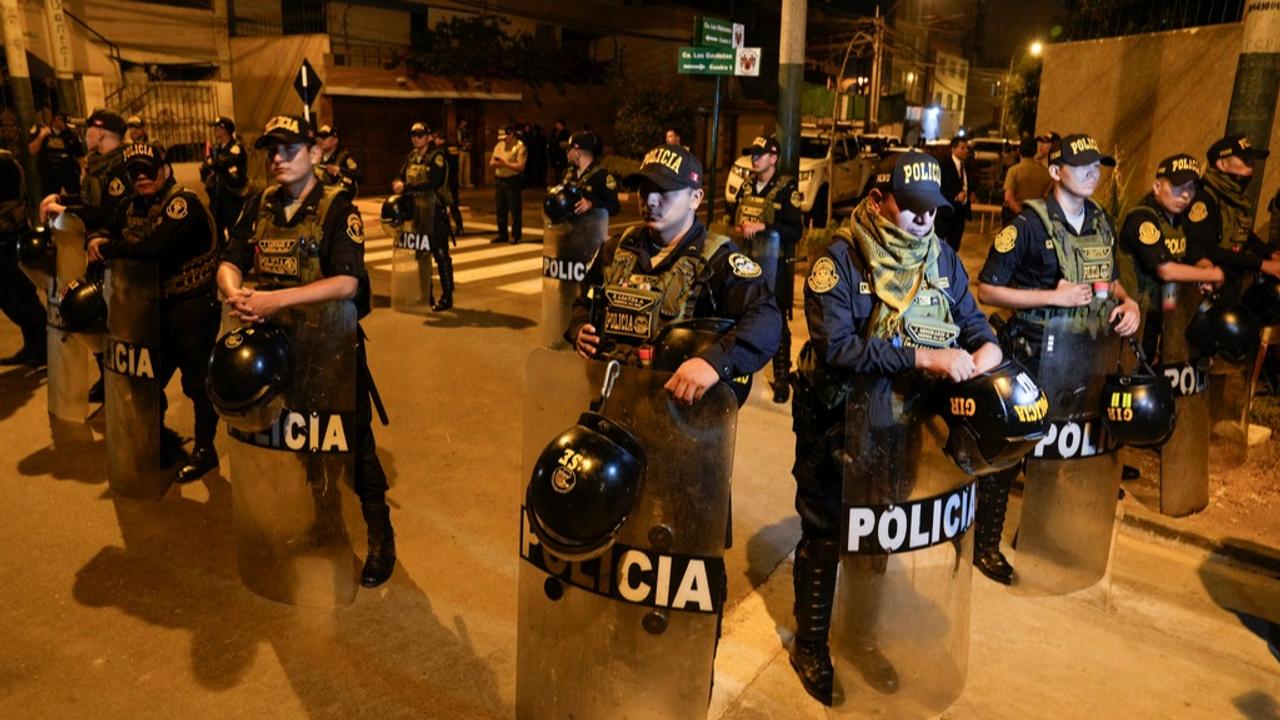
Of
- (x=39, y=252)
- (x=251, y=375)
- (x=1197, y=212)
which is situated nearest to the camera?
(x=251, y=375)

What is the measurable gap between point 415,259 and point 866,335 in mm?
7322

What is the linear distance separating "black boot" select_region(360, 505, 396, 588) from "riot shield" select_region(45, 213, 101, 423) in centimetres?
292

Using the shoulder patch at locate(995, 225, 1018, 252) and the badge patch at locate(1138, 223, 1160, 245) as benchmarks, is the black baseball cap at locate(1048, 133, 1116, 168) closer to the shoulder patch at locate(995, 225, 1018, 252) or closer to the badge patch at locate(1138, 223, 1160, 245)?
the shoulder patch at locate(995, 225, 1018, 252)

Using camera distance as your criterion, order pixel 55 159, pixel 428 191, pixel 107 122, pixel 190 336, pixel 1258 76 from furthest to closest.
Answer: pixel 55 159
pixel 428 191
pixel 107 122
pixel 1258 76
pixel 190 336

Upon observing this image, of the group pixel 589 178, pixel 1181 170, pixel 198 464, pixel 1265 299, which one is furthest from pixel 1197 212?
pixel 198 464

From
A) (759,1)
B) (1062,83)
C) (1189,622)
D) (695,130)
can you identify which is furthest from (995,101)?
(1189,622)

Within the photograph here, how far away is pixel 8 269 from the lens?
716cm

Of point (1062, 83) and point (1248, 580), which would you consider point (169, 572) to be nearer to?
point (1248, 580)

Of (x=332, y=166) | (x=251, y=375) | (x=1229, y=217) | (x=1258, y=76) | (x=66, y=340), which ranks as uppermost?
(x=1258, y=76)

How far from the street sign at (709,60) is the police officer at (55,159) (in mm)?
8060

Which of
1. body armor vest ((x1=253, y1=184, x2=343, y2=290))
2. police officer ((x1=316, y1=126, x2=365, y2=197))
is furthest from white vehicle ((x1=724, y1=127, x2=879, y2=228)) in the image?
body armor vest ((x1=253, y1=184, x2=343, y2=290))

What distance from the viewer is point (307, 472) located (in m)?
3.95

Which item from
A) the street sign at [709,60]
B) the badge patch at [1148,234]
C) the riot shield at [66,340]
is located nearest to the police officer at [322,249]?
the riot shield at [66,340]

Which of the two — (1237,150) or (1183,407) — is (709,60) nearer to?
(1237,150)
